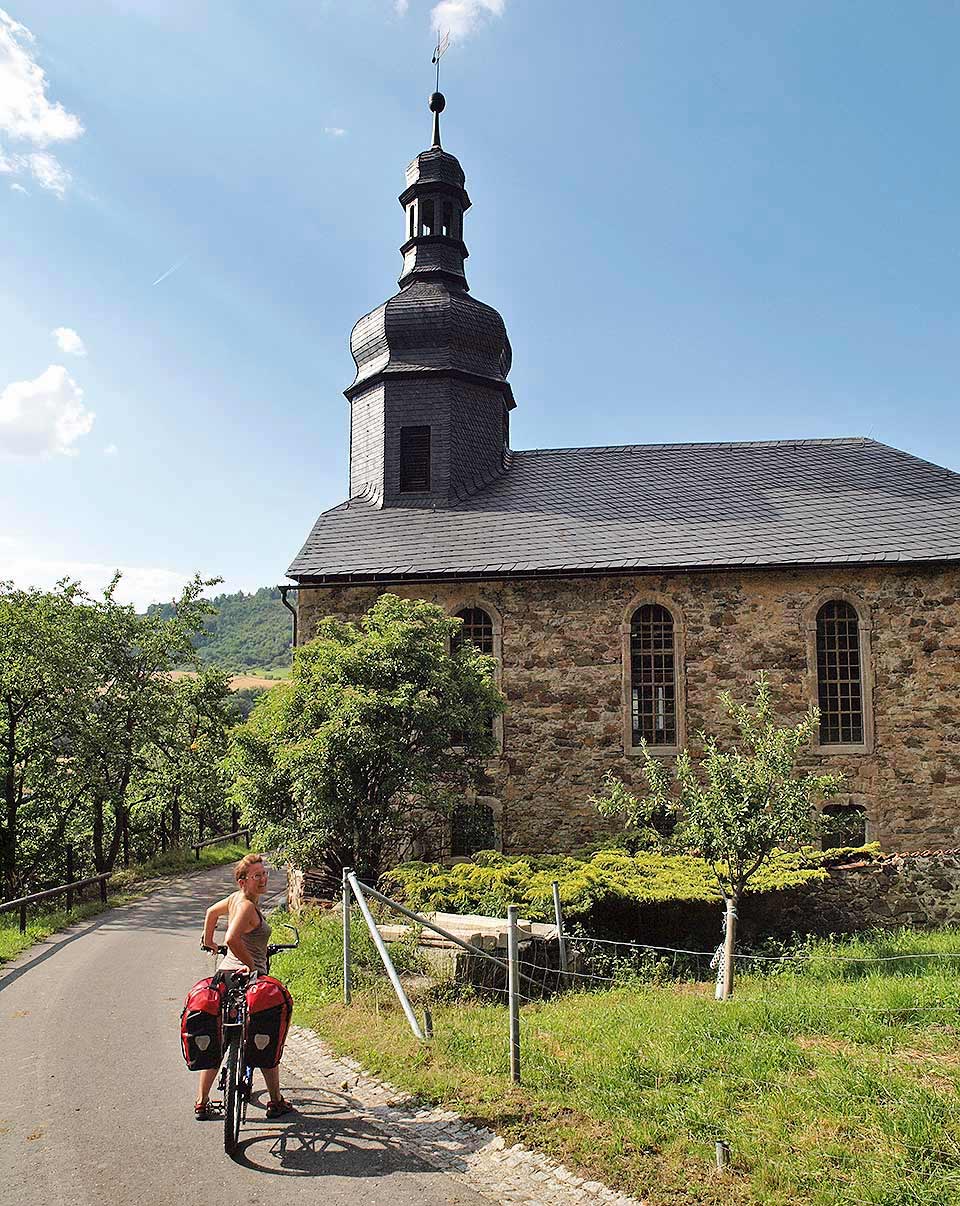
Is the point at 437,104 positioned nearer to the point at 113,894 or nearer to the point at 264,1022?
the point at 113,894

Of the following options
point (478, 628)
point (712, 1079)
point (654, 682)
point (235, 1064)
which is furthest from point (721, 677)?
point (235, 1064)

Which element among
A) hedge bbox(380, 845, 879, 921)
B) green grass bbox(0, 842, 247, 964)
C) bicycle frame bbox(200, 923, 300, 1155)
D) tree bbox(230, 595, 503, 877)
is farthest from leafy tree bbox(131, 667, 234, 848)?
bicycle frame bbox(200, 923, 300, 1155)

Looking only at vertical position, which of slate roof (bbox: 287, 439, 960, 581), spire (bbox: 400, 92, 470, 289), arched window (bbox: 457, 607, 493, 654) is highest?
spire (bbox: 400, 92, 470, 289)

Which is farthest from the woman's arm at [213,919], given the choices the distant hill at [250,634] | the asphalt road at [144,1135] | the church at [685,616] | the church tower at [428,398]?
the distant hill at [250,634]

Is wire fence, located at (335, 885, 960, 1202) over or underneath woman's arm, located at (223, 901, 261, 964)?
underneath

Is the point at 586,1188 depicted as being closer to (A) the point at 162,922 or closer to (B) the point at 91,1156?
(B) the point at 91,1156

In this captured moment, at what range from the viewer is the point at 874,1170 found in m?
4.49

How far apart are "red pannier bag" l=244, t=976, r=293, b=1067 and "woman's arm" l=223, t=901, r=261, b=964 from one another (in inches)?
8.0

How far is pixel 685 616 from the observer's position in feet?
53.0

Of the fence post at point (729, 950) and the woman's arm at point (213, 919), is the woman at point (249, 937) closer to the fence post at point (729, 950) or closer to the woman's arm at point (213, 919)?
the woman's arm at point (213, 919)

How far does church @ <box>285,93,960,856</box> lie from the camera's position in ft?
50.6

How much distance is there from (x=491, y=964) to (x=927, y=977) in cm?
430

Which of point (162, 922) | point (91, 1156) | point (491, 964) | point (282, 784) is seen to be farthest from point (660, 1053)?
point (162, 922)

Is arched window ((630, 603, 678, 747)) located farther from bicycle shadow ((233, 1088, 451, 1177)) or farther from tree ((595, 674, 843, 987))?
bicycle shadow ((233, 1088, 451, 1177))
